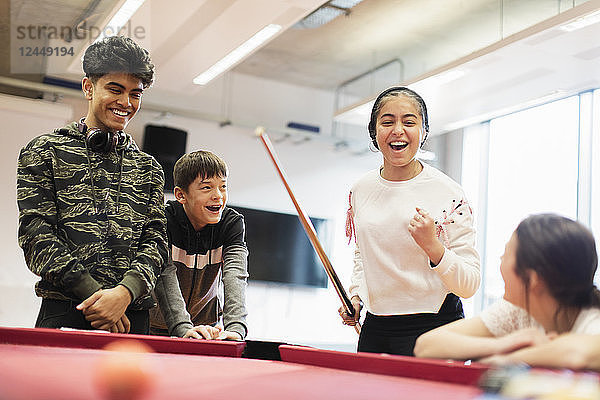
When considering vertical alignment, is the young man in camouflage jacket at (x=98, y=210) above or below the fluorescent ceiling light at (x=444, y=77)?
below

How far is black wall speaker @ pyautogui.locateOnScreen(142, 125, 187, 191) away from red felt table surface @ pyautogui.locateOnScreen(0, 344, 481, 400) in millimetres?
4945

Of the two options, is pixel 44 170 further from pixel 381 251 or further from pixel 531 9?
pixel 531 9

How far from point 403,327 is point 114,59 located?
1.21 meters

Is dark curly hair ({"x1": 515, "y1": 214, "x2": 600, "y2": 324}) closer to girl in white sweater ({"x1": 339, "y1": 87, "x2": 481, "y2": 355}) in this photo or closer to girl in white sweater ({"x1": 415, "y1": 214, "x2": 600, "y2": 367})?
girl in white sweater ({"x1": 415, "y1": 214, "x2": 600, "y2": 367})

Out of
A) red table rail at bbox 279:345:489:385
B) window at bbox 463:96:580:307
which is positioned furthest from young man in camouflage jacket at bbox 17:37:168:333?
window at bbox 463:96:580:307

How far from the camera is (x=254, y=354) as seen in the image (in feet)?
5.59

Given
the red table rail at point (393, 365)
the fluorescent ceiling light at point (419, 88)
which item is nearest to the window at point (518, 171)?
the fluorescent ceiling light at point (419, 88)

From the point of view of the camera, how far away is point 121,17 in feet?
14.6

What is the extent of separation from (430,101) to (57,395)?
17.7ft

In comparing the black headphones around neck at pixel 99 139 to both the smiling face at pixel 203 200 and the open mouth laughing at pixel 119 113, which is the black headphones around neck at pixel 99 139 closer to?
the open mouth laughing at pixel 119 113

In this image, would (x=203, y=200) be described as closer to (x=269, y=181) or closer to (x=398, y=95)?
(x=398, y=95)

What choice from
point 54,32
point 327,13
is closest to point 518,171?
point 327,13

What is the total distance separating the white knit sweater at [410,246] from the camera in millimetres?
1980

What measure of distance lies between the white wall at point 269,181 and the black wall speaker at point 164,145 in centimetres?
25
